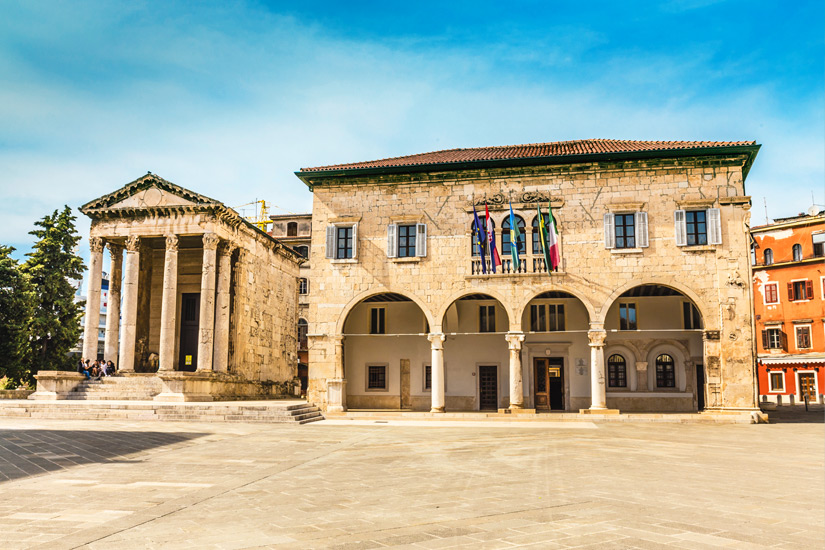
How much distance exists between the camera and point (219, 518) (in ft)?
24.3

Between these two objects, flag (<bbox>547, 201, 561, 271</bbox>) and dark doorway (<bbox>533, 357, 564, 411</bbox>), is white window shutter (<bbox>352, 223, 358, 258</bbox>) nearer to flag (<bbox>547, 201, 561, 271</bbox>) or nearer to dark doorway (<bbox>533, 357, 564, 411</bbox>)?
flag (<bbox>547, 201, 561, 271</bbox>)

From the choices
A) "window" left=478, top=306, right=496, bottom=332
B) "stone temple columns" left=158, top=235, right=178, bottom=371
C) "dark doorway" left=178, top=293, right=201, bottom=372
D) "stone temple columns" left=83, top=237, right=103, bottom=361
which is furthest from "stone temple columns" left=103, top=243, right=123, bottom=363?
"window" left=478, top=306, right=496, bottom=332

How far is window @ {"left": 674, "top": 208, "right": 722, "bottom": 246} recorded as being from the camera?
84.6 feet

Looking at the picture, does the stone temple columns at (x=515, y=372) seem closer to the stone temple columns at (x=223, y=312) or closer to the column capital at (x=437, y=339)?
the column capital at (x=437, y=339)

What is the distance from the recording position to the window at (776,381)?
4584 centimetres

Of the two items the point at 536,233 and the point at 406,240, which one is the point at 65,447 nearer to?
the point at 406,240

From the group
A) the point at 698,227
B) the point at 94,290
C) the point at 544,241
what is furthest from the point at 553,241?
the point at 94,290

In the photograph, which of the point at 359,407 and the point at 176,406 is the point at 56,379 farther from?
the point at 359,407

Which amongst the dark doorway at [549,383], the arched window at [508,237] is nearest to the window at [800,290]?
the dark doorway at [549,383]

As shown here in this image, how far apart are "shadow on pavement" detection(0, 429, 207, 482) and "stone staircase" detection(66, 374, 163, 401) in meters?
10.4

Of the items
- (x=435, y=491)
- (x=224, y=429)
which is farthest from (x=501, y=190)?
(x=435, y=491)

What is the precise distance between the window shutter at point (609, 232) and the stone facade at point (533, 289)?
205 millimetres

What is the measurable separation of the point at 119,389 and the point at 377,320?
1190 cm

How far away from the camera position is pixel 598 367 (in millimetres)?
26078
